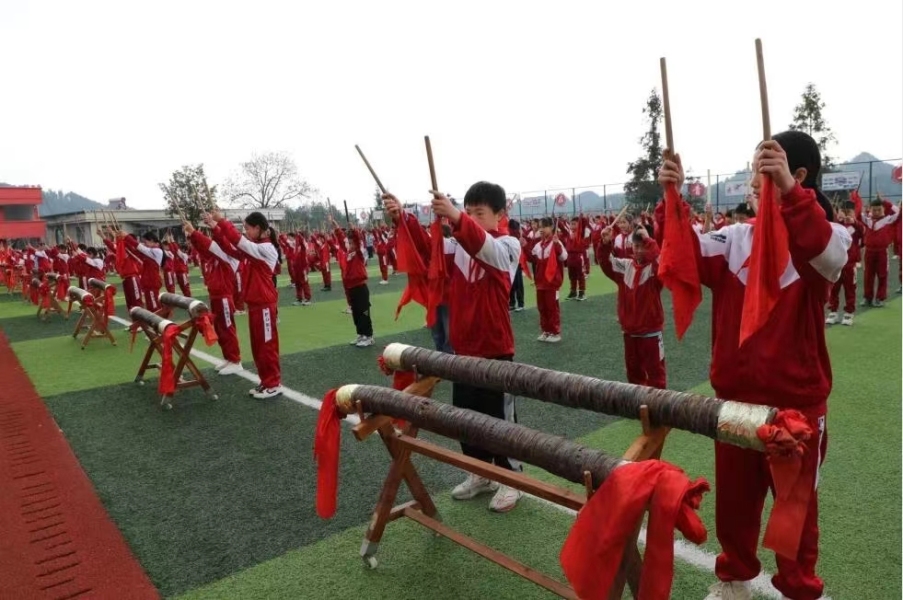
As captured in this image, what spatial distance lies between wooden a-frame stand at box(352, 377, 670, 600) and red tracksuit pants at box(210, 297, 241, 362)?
18.6 feet

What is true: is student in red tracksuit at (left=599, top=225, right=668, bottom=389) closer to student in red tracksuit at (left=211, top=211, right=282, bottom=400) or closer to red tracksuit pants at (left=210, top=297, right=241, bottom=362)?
student in red tracksuit at (left=211, top=211, right=282, bottom=400)

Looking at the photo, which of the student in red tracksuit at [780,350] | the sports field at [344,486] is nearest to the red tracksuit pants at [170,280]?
the sports field at [344,486]

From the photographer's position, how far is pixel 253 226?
7180 mm

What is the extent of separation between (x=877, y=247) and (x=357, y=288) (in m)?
9.59

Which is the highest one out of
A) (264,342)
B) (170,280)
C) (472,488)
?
(170,280)

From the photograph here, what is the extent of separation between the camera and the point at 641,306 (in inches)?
232

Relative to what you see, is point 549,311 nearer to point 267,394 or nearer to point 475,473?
point 267,394

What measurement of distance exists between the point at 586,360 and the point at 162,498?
5.58 meters

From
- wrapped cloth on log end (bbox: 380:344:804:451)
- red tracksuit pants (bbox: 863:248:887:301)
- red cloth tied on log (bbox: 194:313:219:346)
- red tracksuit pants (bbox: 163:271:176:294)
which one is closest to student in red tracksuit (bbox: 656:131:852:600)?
wrapped cloth on log end (bbox: 380:344:804:451)

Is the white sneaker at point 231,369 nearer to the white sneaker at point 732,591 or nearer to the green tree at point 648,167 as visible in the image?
the white sneaker at point 732,591

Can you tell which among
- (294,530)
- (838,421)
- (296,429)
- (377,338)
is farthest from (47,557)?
(377,338)

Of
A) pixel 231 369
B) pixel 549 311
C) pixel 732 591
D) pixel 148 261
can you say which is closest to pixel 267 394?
Answer: pixel 231 369

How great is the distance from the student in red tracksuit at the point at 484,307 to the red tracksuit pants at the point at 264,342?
3.38 meters

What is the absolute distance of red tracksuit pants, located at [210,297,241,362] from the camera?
852 cm
